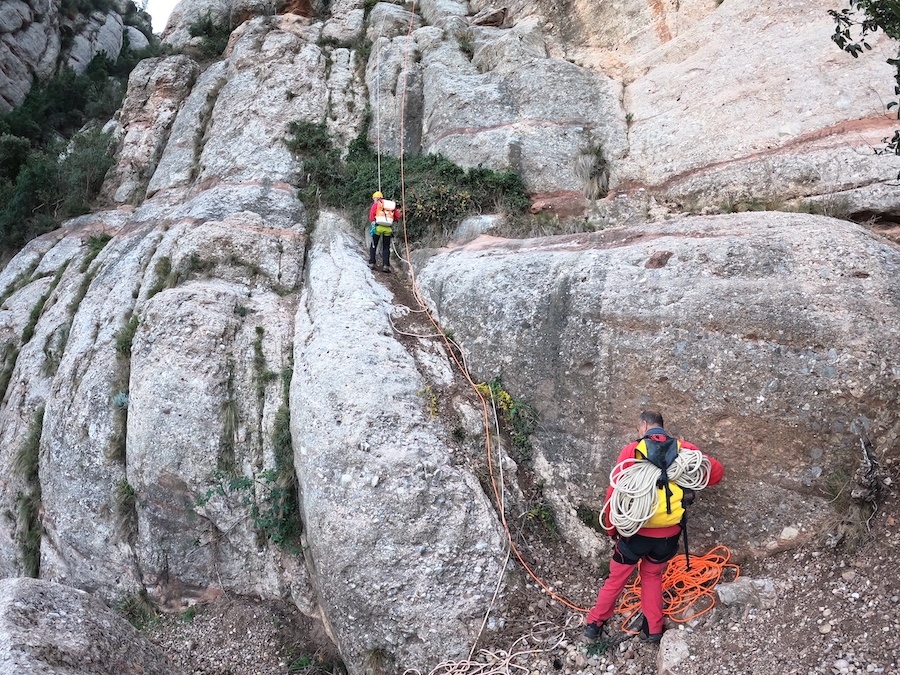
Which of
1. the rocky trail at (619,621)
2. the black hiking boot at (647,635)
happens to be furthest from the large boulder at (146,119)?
the black hiking boot at (647,635)

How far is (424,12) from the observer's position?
18.7 m

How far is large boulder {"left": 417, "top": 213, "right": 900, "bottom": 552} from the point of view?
5441mm

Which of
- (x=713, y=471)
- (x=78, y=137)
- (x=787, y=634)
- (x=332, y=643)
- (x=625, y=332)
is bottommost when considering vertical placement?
(x=332, y=643)

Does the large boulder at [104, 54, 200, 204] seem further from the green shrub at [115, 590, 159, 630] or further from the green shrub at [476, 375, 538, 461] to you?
the green shrub at [476, 375, 538, 461]

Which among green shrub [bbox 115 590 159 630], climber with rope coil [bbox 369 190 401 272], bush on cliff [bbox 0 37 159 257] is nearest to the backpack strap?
climber with rope coil [bbox 369 190 401 272]

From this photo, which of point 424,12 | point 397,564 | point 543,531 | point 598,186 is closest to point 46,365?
point 397,564

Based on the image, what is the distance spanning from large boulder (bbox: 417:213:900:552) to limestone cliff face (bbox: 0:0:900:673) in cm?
3

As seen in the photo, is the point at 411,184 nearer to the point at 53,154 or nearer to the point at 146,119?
the point at 146,119

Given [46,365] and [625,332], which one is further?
[46,365]

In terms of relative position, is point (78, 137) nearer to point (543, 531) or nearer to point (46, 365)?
point (46, 365)

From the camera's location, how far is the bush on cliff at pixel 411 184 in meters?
11.4

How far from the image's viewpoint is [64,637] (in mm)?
4918

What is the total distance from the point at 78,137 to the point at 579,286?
16.3m

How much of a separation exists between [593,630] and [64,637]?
478 centimetres
